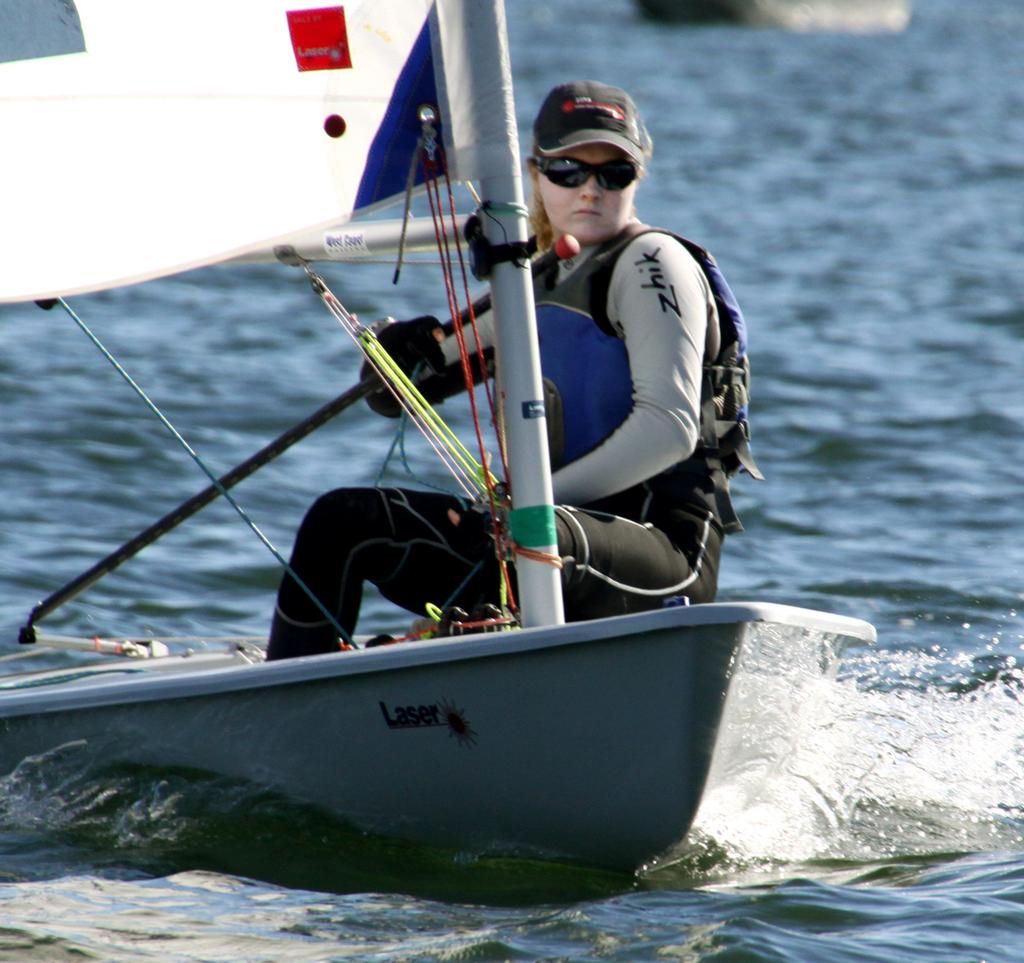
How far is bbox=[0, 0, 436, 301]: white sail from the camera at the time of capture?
3084 mm

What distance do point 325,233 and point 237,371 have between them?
4.55 metres

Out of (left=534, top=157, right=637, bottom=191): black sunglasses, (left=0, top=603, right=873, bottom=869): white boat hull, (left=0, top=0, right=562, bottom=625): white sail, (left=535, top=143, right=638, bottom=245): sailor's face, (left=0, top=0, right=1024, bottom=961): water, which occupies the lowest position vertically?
(left=0, top=0, right=1024, bottom=961): water

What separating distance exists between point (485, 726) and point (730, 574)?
2.75 meters

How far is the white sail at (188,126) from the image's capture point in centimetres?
308

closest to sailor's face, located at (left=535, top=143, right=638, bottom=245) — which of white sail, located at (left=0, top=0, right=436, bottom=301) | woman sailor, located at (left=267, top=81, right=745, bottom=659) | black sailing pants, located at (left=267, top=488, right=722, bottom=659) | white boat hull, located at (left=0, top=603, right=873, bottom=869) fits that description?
woman sailor, located at (left=267, top=81, right=745, bottom=659)

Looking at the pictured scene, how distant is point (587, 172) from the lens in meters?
3.31

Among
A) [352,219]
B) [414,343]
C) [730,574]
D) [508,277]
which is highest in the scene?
[352,219]

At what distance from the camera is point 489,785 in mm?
3094

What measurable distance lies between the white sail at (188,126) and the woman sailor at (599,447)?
406 mm

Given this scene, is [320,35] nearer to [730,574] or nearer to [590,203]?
[590,203]

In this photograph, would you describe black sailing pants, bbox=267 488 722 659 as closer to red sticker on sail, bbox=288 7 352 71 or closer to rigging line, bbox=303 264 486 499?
rigging line, bbox=303 264 486 499

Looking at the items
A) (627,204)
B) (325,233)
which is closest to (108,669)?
(325,233)

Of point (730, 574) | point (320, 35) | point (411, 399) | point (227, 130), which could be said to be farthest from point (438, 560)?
point (730, 574)

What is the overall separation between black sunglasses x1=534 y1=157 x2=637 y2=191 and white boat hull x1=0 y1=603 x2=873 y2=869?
2.90 feet
